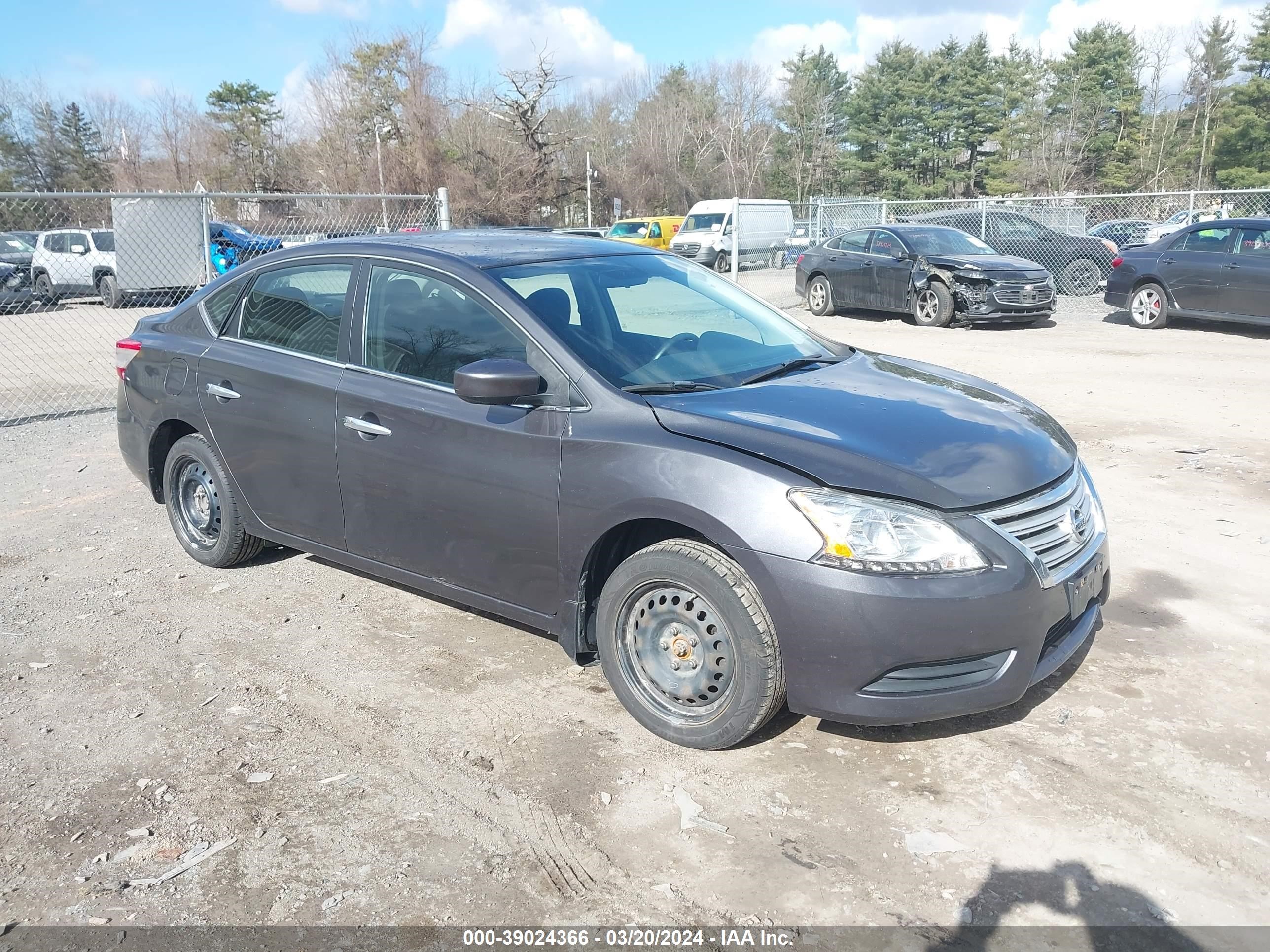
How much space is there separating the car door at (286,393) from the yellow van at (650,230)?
28.6 m

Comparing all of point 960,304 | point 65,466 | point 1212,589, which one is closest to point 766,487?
point 1212,589

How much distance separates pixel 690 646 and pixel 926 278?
13.7 m

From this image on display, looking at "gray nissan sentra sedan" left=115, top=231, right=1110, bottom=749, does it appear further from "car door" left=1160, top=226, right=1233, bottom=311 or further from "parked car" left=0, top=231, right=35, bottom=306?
"parked car" left=0, top=231, right=35, bottom=306

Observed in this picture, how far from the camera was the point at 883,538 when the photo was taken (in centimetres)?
329

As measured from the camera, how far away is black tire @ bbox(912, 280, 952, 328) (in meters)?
16.0

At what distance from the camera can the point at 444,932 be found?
2.79m

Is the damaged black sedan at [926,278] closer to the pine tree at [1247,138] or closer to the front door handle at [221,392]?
the front door handle at [221,392]

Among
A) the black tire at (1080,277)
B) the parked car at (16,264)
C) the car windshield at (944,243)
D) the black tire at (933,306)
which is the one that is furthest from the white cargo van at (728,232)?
the parked car at (16,264)

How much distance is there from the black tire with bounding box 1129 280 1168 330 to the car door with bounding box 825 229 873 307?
3.97 metres

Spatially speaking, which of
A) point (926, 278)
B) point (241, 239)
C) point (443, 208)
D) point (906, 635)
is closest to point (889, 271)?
point (926, 278)

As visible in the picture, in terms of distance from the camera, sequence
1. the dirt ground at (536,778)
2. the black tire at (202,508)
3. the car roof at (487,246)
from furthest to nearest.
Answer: the black tire at (202,508), the car roof at (487,246), the dirt ground at (536,778)

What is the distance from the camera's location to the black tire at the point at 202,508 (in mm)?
5316

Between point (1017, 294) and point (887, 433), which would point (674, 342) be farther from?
point (1017, 294)

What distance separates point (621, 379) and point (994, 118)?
2763 inches
